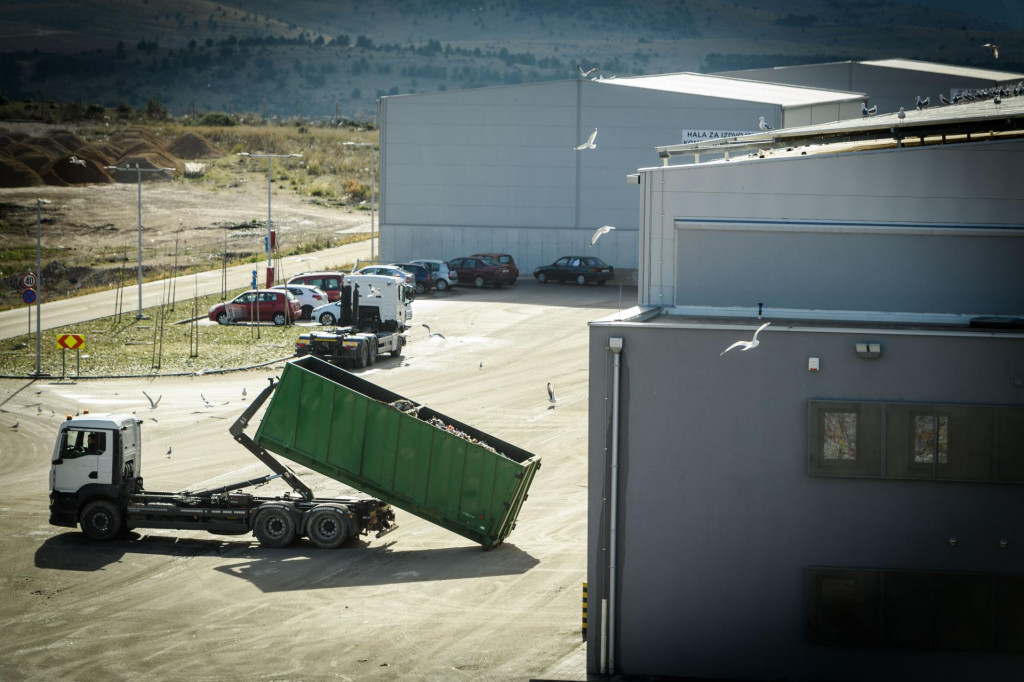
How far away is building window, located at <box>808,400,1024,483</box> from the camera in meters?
14.3

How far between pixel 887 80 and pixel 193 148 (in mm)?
57205

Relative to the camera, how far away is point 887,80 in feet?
214

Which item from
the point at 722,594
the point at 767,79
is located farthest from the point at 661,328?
the point at 767,79

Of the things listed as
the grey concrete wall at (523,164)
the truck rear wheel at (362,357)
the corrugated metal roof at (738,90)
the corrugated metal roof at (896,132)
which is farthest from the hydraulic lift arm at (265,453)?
the corrugated metal roof at (738,90)

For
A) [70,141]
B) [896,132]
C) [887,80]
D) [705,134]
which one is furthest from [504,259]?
[70,141]

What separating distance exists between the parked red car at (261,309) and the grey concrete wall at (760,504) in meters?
28.3

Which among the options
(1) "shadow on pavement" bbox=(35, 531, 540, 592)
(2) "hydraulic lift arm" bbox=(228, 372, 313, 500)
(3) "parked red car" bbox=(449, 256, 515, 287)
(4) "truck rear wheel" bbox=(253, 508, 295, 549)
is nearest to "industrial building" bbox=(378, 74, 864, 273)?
(3) "parked red car" bbox=(449, 256, 515, 287)

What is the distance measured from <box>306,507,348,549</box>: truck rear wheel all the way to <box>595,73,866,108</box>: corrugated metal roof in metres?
37.4

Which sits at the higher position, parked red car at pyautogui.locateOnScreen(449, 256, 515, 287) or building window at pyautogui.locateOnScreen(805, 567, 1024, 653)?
parked red car at pyautogui.locateOnScreen(449, 256, 515, 287)

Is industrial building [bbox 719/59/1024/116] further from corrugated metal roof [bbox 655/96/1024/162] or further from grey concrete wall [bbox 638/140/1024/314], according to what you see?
grey concrete wall [bbox 638/140/1024/314]

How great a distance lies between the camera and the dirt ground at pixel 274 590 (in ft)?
51.8

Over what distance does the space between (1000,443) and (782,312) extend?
375 cm

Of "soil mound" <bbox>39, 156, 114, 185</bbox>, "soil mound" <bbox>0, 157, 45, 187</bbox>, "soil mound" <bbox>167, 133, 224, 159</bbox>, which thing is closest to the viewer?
"soil mound" <bbox>0, 157, 45, 187</bbox>

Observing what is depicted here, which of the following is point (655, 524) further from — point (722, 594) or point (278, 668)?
point (278, 668)
